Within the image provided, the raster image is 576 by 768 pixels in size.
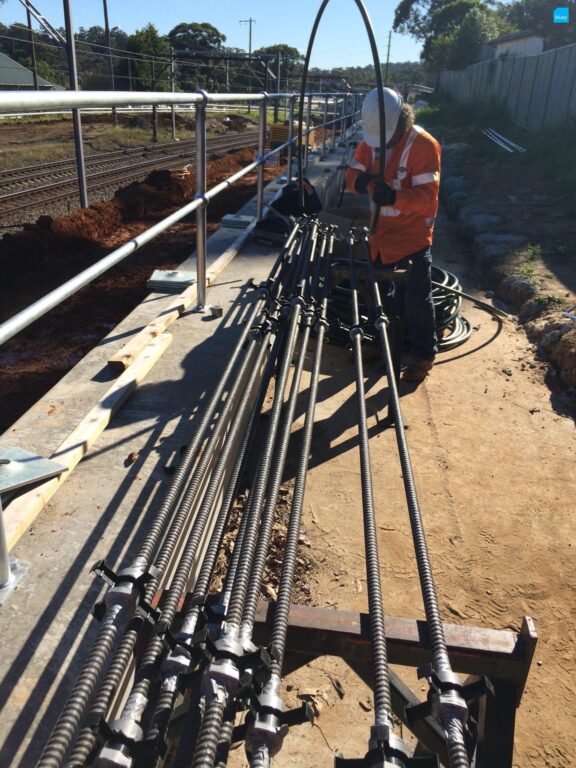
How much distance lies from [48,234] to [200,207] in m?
5.75

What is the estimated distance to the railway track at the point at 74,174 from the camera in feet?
38.8

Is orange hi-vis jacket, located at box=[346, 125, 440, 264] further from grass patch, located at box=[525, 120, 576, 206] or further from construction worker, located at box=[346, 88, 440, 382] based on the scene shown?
grass patch, located at box=[525, 120, 576, 206]

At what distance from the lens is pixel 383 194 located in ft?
13.1

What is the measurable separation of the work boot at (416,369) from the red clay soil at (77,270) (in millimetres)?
2830

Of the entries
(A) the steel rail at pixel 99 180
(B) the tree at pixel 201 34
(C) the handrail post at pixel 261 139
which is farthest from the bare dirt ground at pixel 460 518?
(B) the tree at pixel 201 34

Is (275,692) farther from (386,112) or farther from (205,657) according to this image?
(386,112)

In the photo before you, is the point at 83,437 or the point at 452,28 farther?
the point at 452,28

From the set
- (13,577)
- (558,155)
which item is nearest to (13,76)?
(558,155)

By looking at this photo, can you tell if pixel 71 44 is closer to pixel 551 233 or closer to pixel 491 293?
pixel 491 293

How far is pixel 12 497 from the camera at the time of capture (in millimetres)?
2410

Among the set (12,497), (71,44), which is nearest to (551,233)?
(71,44)

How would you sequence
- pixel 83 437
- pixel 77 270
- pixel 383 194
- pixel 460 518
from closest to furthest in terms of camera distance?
pixel 83 437 → pixel 460 518 → pixel 383 194 → pixel 77 270

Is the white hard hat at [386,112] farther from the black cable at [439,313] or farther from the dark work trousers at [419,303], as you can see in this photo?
the black cable at [439,313]

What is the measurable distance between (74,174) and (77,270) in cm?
754
